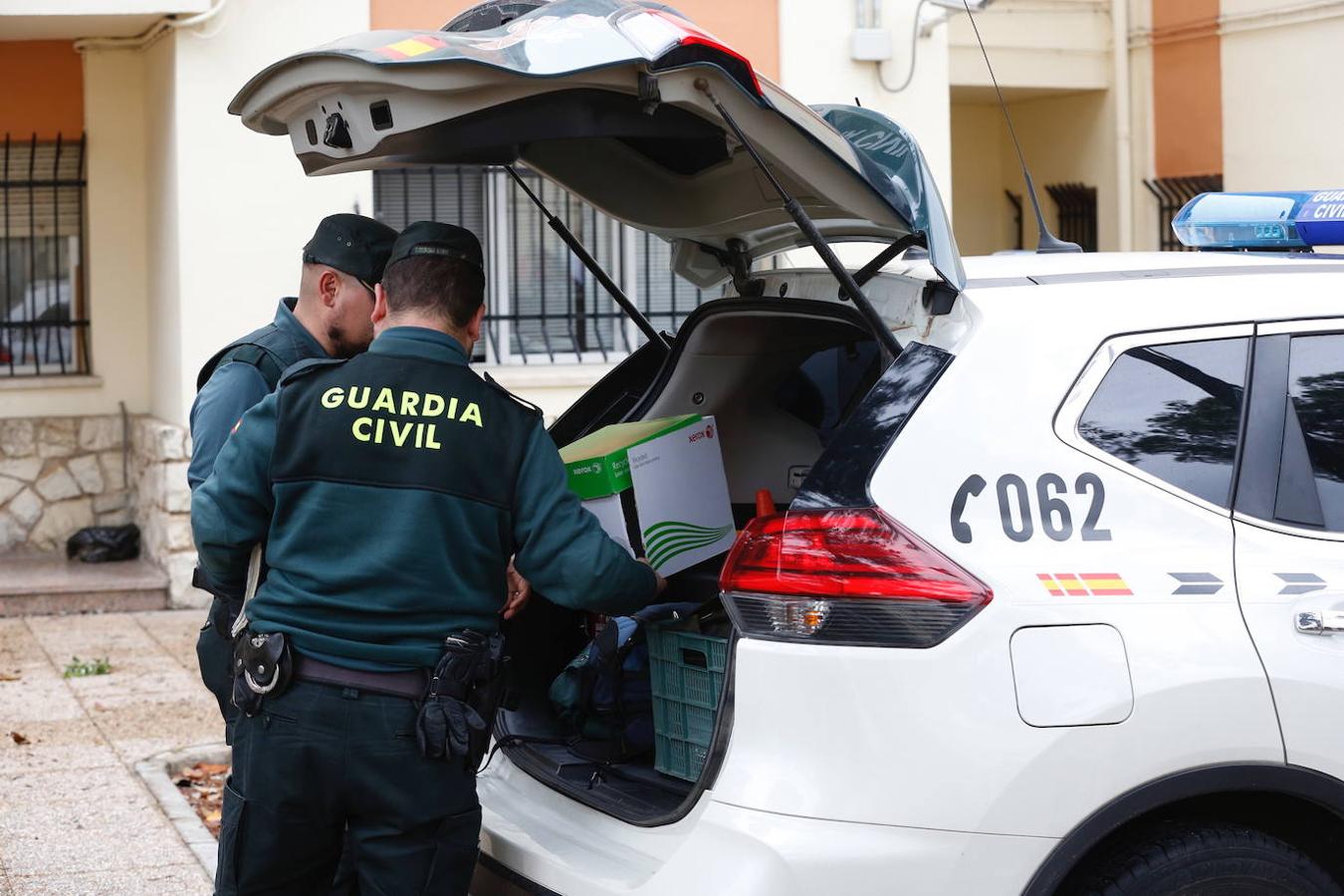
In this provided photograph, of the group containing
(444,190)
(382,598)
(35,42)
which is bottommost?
(382,598)

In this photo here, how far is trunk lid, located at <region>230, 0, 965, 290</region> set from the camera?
2.93m

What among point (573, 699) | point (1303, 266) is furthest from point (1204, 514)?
point (573, 699)

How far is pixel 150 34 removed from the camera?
31.2ft

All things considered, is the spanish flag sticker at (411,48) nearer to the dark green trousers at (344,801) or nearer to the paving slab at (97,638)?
the dark green trousers at (344,801)

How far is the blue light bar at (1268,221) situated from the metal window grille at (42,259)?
792cm

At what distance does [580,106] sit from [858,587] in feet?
3.45

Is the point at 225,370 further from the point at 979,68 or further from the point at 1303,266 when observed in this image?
the point at 979,68

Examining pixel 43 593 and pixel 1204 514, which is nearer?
pixel 1204 514

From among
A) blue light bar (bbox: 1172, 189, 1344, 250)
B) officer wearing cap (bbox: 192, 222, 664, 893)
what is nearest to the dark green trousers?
officer wearing cap (bbox: 192, 222, 664, 893)

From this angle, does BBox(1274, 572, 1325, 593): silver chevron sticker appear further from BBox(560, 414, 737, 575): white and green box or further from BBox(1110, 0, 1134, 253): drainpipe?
BBox(1110, 0, 1134, 253): drainpipe

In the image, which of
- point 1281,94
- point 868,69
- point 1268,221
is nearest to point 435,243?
point 1268,221

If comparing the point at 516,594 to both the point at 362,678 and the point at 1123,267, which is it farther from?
the point at 1123,267

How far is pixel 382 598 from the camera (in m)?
3.15

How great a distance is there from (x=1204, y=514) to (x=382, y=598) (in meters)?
1.54
